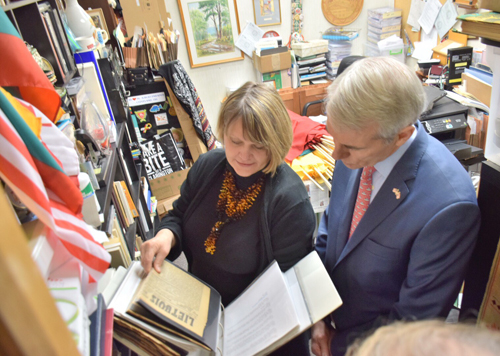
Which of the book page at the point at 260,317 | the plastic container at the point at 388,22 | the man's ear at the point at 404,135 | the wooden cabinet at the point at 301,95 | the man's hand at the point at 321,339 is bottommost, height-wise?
the man's hand at the point at 321,339

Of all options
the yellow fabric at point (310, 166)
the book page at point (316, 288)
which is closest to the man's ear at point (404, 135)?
the book page at point (316, 288)

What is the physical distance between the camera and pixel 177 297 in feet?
2.82

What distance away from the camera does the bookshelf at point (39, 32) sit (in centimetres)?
129

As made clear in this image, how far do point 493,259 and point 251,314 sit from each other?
0.68 meters

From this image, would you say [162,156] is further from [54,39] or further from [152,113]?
[54,39]

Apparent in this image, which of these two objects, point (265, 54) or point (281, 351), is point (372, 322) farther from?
point (265, 54)

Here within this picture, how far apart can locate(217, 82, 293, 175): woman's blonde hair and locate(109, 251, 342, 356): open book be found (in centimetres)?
39

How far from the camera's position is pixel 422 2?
334 cm

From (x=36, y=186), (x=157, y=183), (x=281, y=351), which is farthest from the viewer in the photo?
(x=157, y=183)

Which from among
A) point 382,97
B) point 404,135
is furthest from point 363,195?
point 382,97

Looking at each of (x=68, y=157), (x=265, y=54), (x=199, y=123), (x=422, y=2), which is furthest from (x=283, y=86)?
(x=68, y=157)

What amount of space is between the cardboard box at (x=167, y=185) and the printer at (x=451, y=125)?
205 centimetres

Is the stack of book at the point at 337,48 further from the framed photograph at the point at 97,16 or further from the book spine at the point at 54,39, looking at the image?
the book spine at the point at 54,39

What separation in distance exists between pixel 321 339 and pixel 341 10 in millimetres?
3696
